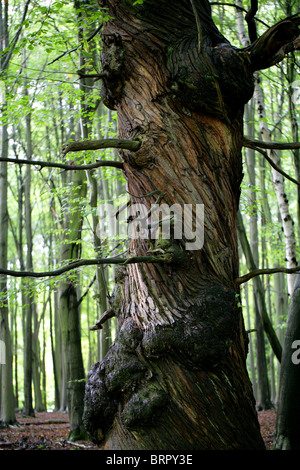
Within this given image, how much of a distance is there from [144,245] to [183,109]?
3.39ft

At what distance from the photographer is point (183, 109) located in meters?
3.07

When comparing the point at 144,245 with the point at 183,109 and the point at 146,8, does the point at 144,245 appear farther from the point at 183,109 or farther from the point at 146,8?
the point at 146,8

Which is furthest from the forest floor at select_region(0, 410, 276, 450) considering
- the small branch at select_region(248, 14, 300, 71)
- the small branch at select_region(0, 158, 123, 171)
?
the small branch at select_region(248, 14, 300, 71)

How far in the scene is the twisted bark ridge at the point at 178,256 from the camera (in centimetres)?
255

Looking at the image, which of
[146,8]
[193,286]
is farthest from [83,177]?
[193,286]

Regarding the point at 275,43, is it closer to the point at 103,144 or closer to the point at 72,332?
the point at 103,144

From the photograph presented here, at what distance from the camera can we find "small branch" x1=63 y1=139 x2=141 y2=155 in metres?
2.87

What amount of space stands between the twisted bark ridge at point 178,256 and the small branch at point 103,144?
62 mm

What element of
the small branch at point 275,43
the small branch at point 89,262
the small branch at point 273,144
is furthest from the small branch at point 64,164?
the small branch at point 275,43

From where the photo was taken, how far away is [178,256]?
2.76 m

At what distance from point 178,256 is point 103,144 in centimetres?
95

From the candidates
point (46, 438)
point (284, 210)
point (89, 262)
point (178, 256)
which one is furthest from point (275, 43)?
point (46, 438)

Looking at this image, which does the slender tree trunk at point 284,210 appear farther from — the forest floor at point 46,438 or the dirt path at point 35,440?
the dirt path at point 35,440
